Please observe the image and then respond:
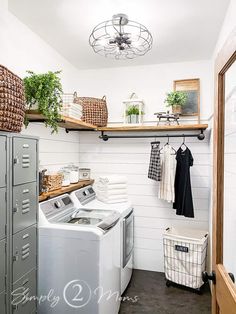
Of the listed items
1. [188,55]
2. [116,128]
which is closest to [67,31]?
[116,128]

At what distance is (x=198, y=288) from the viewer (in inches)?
106

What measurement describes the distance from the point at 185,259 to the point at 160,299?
19.4 inches

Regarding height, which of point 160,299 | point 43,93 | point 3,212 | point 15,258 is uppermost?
point 43,93

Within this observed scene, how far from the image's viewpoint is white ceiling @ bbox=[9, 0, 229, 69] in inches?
76.6

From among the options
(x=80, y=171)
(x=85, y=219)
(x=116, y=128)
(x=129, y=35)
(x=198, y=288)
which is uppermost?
(x=129, y=35)

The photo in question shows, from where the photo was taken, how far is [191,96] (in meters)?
3.11

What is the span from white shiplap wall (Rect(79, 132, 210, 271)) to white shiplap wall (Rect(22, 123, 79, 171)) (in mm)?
298

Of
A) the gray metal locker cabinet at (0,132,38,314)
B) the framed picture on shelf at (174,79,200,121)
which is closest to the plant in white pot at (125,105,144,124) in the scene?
the framed picture on shelf at (174,79,200,121)

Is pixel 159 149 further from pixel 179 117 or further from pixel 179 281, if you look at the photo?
pixel 179 281

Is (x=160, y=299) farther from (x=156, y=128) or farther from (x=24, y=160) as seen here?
(x=24, y=160)

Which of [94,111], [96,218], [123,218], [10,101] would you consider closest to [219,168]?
[10,101]

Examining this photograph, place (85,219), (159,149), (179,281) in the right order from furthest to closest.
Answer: (159,149) < (179,281) < (85,219)

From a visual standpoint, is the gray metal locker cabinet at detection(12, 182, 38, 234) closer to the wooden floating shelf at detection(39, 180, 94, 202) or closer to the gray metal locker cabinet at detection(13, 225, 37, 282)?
the gray metal locker cabinet at detection(13, 225, 37, 282)

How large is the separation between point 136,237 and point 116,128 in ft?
4.85
